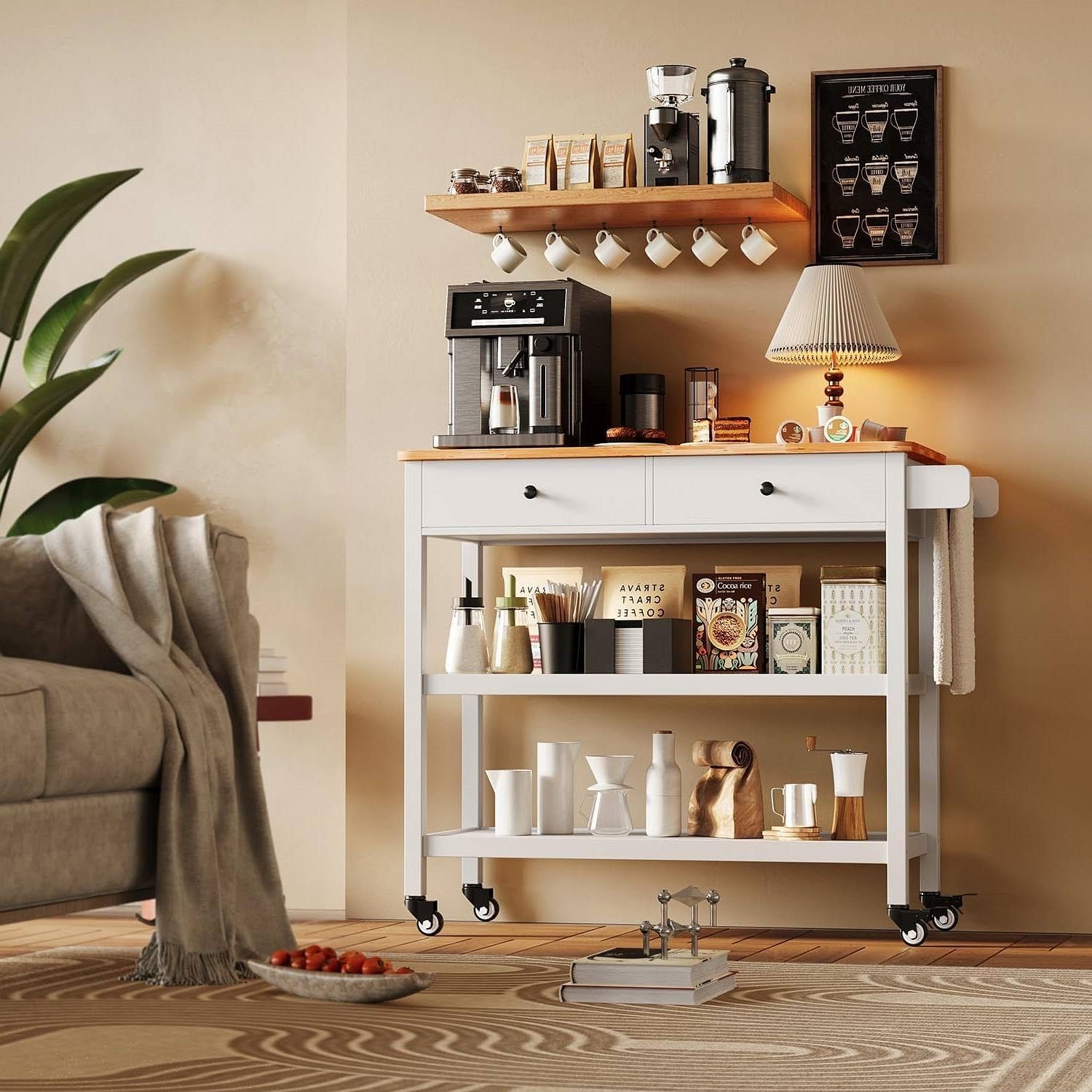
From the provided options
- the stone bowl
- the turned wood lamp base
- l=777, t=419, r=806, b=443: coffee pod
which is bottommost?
the stone bowl

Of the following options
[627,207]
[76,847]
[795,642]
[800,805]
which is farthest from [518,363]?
[76,847]

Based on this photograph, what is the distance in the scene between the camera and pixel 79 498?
4.12 metres

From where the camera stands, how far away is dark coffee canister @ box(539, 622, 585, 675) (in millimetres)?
3484

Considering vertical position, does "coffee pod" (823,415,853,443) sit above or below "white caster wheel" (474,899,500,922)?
above

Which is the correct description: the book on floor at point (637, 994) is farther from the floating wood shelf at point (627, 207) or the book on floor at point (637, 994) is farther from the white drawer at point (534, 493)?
the floating wood shelf at point (627, 207)

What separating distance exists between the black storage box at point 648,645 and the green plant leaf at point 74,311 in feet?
4.64

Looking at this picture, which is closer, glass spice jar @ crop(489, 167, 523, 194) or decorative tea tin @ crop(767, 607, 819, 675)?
decorative tea tin @ crop(767, 607, 819, 675)

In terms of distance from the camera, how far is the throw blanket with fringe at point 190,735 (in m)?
2.85

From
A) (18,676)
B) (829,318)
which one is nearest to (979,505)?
(829,318)

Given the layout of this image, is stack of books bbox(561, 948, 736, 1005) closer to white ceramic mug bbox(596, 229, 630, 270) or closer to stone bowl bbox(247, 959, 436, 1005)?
stone bowl bbox(247, 959, 436, 1005)

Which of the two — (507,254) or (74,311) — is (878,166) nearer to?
(507,254)

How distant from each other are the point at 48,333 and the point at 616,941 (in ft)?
6.37

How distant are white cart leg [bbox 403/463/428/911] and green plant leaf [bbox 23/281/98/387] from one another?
3.70 feet

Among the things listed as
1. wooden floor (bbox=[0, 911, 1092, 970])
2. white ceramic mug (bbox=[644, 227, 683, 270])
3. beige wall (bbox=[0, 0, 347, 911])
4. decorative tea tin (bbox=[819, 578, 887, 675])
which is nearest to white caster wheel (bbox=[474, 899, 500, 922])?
wooden floor (bbox=[0, 911, 1092, 970])
